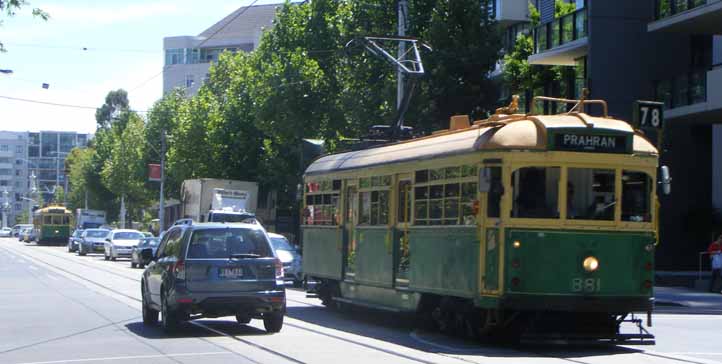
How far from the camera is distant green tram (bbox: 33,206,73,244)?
85438 millimetres

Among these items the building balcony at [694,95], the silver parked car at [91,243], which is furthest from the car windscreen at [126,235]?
the building balcony at [694,95]

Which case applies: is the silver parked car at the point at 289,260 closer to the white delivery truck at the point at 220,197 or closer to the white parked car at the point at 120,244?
the white delivery truck at the point at 220,197

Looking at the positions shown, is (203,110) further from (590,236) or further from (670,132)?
(590,236)

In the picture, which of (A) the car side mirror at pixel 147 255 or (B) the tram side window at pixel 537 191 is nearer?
(B) the tram side window at pixel 537 191

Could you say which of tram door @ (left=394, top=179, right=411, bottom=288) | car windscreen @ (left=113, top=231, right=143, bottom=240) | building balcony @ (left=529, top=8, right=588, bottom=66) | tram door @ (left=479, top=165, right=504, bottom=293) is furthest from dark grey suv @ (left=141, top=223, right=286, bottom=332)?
car windscreen @ (left=113, top=231, right=143, bottom=240)

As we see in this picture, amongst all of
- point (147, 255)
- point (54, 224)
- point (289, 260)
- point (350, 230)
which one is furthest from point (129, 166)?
point (147, 255)

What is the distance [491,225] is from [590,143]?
1692 millimetres

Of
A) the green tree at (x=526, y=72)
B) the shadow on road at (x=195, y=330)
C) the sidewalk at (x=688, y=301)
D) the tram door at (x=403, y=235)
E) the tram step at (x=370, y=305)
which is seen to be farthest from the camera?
the green tree at (x=526, y=72)

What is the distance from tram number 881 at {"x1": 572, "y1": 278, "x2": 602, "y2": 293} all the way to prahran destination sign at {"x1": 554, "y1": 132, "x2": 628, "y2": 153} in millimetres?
1690

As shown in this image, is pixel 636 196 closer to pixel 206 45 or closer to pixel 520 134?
pixel 520 134

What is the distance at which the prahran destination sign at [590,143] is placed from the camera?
1480 centimetres

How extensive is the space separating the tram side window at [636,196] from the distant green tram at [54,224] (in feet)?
244

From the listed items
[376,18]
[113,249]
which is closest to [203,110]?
[113,249]

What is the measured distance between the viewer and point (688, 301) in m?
26.1
